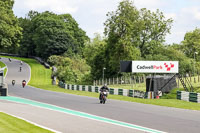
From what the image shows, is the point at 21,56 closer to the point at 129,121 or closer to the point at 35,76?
the point at 35,76

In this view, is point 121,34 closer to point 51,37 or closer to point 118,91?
point 118,91

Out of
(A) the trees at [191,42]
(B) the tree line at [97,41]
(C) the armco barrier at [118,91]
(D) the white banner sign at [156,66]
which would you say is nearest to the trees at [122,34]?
(B) the tree line at [97,41]

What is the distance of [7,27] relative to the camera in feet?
228

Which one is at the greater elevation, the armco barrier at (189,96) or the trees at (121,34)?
the trees at (121,34)

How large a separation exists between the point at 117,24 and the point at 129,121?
55192 mm

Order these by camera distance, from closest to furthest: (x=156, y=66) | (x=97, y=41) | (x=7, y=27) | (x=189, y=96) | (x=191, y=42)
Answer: (x=189, y=96) → (x=156, y=66) → (x=7, y=27) → (x=97, y=41) → (x=191, y=42)

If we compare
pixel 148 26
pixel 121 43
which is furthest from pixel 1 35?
pixel 148 26

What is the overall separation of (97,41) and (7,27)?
48.1m

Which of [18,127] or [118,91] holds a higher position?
[118,91]

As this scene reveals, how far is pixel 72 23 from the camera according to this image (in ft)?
399

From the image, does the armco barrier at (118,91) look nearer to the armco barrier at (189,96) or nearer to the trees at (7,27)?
the armco barrier at (189,96)

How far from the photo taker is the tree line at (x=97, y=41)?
2756 inches

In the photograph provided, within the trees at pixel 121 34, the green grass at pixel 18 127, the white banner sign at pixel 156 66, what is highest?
the trees at pixel 121 34

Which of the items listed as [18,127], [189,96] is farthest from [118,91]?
[18,127]
